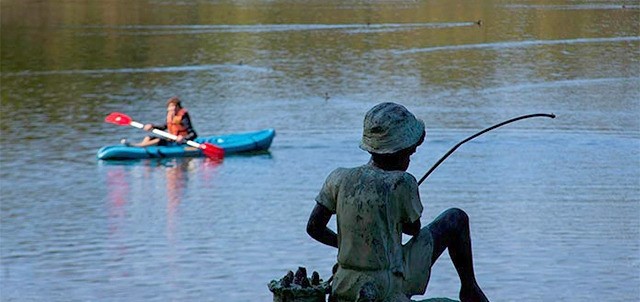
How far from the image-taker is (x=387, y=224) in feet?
17.3

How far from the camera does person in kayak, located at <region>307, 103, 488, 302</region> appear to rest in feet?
17.2

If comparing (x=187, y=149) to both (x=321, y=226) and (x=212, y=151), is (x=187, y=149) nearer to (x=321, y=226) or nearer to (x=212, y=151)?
(x=212, y=151)

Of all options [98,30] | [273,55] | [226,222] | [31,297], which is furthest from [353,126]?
[98,30]

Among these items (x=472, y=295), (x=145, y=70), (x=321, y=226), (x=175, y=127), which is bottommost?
(x=145, y=70)

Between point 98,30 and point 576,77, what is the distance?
20.0 metres

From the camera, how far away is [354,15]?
52719 millimetres

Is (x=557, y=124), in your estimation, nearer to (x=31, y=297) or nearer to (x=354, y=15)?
(x=31, y=297)

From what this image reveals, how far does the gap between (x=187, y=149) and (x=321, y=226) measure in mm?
15767

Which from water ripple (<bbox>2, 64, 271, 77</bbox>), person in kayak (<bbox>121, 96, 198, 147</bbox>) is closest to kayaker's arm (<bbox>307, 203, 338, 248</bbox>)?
person in kayak (<bbox>121, 96, 198, 147</bbox>)

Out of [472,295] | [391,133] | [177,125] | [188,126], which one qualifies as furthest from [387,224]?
[188,126]

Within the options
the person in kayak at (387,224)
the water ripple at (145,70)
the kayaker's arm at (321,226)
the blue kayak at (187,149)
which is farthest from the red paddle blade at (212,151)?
the person in kayak at (387,224)

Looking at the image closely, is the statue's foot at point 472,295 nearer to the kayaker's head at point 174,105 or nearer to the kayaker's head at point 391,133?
the kayaker's head at point 391,133

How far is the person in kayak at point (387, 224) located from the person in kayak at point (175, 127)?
15443 mm

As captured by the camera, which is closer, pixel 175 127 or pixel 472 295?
pixel 472 295
